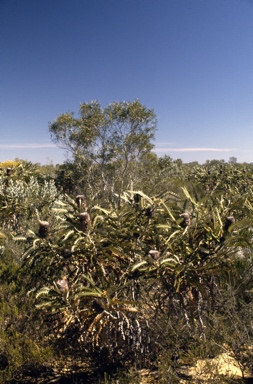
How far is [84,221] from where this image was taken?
2.51 meters

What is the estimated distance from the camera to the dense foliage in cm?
251

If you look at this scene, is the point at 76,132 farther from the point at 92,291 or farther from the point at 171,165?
the point at 92,291

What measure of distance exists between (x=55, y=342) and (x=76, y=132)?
43.6 feet

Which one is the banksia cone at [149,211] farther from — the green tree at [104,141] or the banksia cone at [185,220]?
the green tree at [104,141]

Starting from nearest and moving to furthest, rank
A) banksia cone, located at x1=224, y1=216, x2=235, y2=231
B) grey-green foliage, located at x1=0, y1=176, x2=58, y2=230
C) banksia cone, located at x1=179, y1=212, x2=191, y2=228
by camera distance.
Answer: banksia cone, located at x1=224, y1=216, x2=235, y2=231 → banksia cone, located at x1=179, y1=212, x2=191, y2=228 → grey-green foliage, located at x1=0, y1=176, x2=58, y2=230

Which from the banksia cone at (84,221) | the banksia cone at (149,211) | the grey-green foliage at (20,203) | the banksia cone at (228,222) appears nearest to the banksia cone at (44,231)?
the banksia cone at (84,221)

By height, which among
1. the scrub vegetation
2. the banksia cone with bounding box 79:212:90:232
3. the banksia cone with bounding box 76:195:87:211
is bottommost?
the scrub vegetation

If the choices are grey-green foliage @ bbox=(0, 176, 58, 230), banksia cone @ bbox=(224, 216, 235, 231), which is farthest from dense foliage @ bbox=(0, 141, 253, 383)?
grey-green foliage @ bbox=(0, 176, 58, 230)

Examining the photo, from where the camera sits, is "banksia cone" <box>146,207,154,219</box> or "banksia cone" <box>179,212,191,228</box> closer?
"banksia cone" <box>179,212,191,228</box>

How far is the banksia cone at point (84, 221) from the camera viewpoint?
2494 millimetres

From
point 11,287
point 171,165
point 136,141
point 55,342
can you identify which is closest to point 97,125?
point 136,141

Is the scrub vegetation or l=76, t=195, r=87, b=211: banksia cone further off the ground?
l=76, t=195, r=87, b=211: banksia cone

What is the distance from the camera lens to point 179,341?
3.20 metres

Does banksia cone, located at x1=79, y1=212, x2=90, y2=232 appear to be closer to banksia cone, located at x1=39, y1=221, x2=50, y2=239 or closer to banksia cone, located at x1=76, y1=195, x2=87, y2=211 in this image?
banksia cone, located at x1=76, y1=195, x2=87, y2=211
